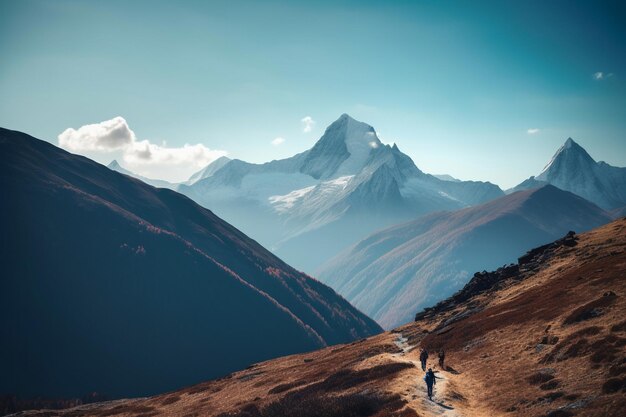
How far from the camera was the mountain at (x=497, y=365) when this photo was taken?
4031 centimetres

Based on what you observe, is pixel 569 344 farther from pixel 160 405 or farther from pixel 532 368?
pixel 160 405

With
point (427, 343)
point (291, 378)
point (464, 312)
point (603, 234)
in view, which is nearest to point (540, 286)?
point (464, 312)

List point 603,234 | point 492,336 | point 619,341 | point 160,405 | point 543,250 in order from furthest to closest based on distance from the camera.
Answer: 1. point 543,250
2. point 603,234
3. point 160,405
4. point 492,336
5. point 619,341

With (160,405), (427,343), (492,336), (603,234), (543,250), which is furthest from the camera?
(543,250)

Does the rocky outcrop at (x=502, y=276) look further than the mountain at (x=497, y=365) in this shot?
Yes

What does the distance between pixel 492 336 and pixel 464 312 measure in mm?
27752

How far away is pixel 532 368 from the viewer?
4631cm

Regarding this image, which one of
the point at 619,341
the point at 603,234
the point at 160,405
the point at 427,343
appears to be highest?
the point at 603,234

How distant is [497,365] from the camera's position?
168 ft

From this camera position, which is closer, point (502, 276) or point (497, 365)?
point (497, 365)

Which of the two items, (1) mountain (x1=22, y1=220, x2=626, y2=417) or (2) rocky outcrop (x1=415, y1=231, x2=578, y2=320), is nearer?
(1) mountain (x1=22, y1=220, x2=626, y2=417)

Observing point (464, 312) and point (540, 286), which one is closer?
point (540, 286)

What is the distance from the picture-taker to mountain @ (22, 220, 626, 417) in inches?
1587

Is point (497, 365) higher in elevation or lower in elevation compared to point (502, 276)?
lower
